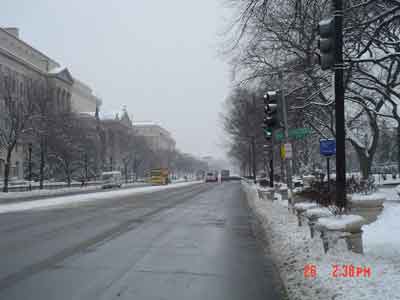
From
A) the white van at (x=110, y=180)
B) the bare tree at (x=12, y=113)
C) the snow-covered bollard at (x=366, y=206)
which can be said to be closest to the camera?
the snow-covered bollard at (x=366, y=206)

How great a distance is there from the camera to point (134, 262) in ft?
30.5

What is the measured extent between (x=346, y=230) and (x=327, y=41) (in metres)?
3.31

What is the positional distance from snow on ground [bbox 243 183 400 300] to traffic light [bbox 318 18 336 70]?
332 centimetres

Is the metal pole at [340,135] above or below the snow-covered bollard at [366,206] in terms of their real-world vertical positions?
above

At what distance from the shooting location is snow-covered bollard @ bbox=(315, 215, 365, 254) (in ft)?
25.5

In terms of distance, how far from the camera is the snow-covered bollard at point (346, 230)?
7.78 metres

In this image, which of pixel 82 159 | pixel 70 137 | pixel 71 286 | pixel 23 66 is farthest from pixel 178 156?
pixel 71 286

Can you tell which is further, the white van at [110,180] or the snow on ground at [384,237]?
the white van at [110,180]

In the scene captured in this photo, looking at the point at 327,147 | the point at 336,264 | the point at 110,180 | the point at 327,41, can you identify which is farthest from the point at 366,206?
the point at 110,180

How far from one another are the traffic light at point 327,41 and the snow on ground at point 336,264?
332 centimetres

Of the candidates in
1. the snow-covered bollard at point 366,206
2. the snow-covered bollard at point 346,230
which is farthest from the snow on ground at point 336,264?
the snow-covered bollard at point 366,206

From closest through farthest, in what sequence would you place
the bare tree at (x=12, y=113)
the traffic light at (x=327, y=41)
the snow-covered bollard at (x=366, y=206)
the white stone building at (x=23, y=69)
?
the traffic light at (x=327, y=41), the snow-covered bollard at (x=366, y=206), the bare tree at (x=12, y=113), the white stone building at (x=23, y=69)

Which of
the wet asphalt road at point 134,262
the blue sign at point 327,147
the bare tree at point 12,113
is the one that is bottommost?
the wet asphalt road at point 134,262

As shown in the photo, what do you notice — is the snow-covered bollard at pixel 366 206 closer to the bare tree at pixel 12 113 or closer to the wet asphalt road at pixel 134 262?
the wet asphalt road at pixel 134 262
